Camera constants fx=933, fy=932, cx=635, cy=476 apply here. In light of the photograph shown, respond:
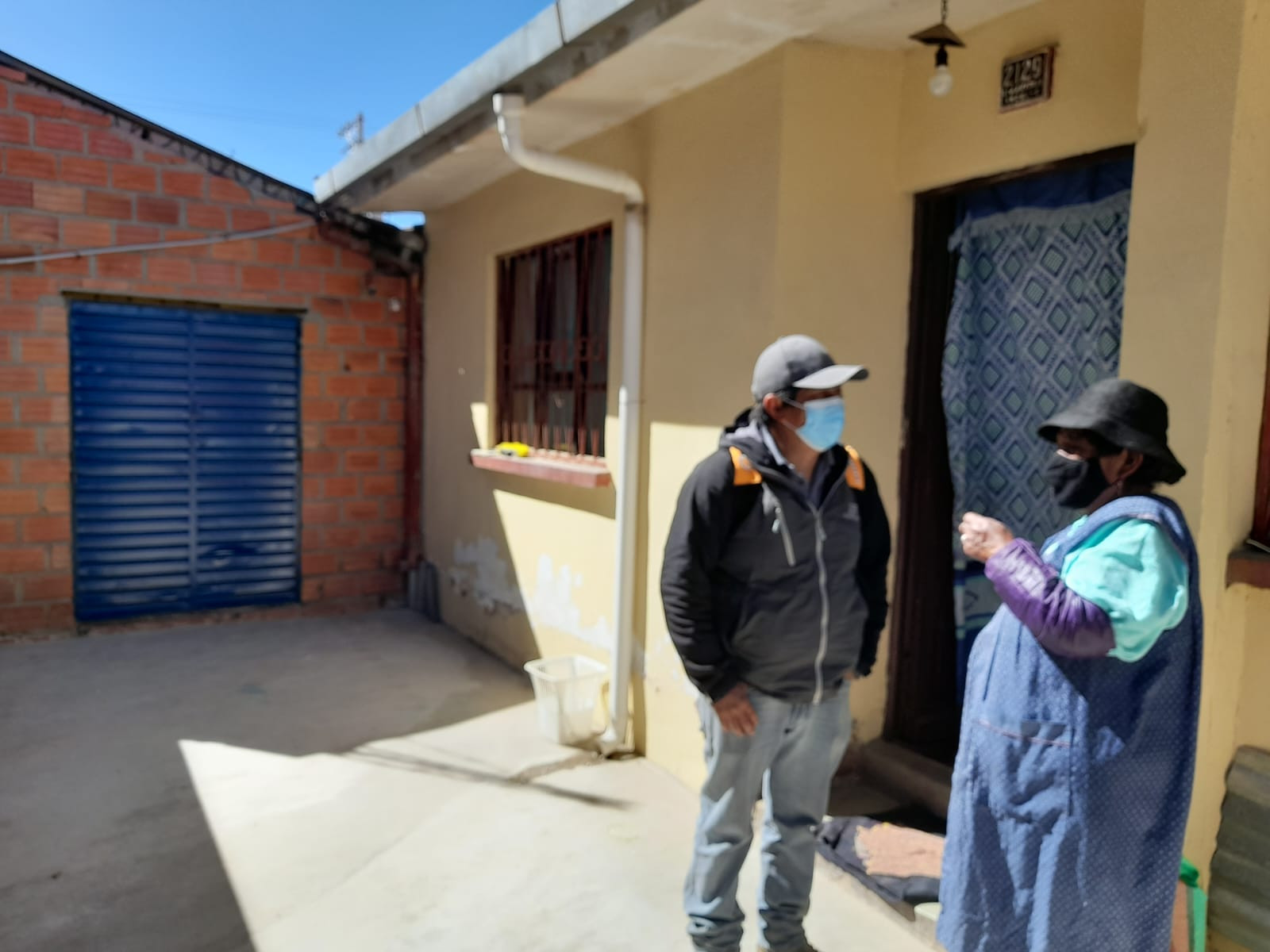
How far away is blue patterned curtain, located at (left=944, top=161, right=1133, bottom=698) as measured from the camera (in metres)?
3.12

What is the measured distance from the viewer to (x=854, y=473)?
8.32 feet

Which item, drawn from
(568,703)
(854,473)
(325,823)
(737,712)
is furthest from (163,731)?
(854,473)

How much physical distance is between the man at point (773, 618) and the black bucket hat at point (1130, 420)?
0.57 meters

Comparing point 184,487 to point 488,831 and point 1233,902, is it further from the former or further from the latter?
point 1233,902

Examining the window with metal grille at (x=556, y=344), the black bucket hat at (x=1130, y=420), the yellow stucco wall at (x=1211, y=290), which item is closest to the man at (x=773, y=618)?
the black bucket hat at (x=1130, y=420)

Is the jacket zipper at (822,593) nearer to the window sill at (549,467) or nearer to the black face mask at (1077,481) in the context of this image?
the black face mask at (1077,481)

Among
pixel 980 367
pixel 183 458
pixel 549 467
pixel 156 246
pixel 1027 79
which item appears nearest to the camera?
pixel 1027 79

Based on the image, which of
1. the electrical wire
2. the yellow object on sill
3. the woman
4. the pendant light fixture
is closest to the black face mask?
the woman

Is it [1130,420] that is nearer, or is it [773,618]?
[1130,420]

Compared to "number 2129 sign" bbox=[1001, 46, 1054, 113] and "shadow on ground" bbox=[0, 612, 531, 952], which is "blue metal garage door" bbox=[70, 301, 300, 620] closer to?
"shadow on ground" bbox=[0, 612, 531, 952]

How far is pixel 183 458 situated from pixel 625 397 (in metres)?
3.68

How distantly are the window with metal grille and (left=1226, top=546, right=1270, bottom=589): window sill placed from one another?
284 centimetres

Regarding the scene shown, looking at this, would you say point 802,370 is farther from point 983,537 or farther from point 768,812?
point 768,812

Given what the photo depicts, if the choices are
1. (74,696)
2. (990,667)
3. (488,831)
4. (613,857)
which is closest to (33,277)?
(74,696)
